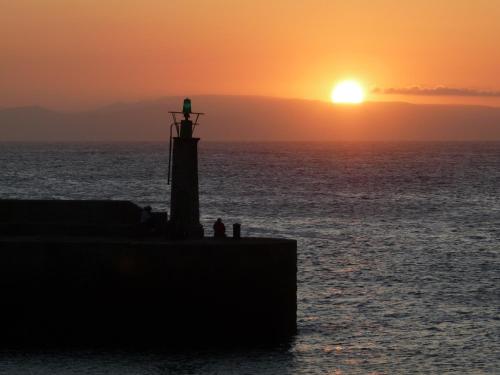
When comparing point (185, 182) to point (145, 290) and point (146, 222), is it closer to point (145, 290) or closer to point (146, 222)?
point (146, 222)

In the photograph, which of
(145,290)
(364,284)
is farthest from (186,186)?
(364,284)

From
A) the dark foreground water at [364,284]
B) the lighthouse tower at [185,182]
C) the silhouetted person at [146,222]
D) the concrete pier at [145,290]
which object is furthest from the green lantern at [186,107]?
the dark foreground water at [364,284]

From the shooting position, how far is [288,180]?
112 meters

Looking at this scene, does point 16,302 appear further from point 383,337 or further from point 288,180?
point 288,180

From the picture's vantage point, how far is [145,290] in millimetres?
25500

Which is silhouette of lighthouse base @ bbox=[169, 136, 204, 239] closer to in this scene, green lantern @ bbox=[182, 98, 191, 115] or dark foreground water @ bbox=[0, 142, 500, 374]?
green lantern @ bbox=[182, 98, 191, 115]

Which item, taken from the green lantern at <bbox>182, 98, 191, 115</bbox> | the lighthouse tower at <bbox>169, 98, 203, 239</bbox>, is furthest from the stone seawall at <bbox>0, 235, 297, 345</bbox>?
the green lantern at <bbox>182, 98, 191, 115</bbox>

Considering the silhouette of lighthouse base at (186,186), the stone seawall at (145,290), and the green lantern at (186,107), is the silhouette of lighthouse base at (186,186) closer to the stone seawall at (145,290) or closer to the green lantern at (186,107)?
the green lantern at (186,107)

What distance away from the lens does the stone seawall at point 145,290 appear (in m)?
25.3

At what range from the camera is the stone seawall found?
25.3 meters

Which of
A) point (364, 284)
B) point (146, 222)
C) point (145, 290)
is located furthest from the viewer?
point (364, 284)

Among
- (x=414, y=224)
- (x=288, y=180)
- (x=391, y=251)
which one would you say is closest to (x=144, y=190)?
(x=288, y=180)

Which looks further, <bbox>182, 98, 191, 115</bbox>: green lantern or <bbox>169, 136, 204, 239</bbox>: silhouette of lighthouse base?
<bbox>182, 98, 191, 115</bbox>: green lantern

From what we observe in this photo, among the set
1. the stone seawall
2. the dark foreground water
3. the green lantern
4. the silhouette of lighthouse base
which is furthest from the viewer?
the green lantern
